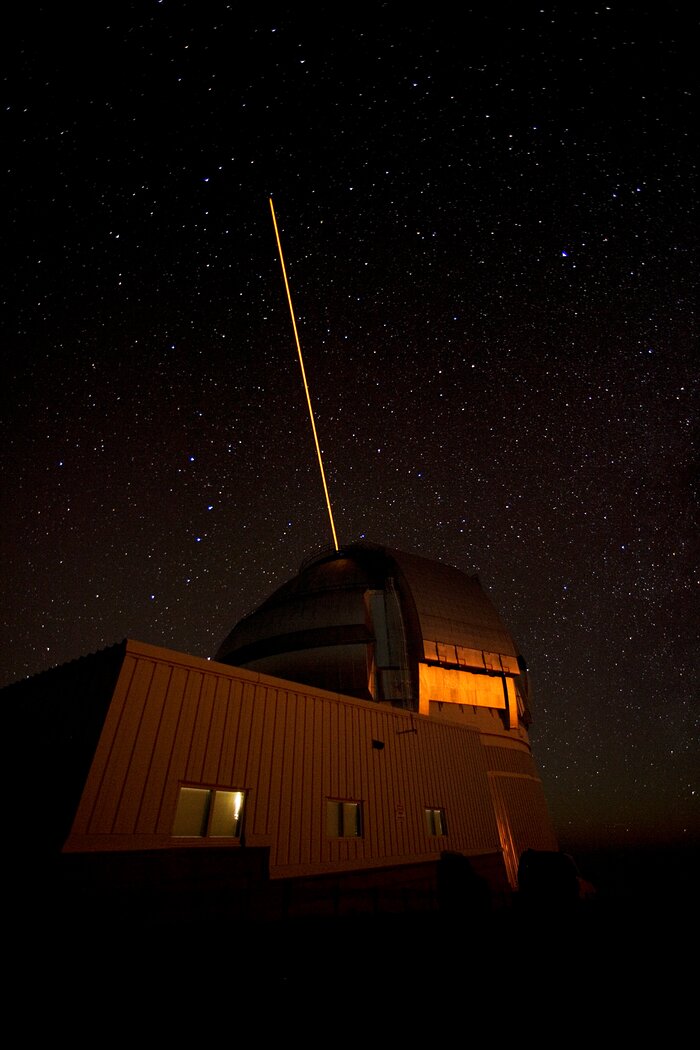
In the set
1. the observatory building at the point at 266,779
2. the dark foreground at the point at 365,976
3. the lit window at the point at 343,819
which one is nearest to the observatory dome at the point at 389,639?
the observatory building at the point at 266,779

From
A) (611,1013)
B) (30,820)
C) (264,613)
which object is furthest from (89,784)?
(264,613)

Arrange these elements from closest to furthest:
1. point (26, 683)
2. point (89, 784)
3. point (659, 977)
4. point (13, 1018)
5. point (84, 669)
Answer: point (13, 1018)
point (659, 977)
point (89, 784)
point (84, 669)
point (26, 683)

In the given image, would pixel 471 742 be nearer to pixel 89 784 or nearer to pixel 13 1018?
pixel 89 784

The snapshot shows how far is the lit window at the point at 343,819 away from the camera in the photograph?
9.89 m

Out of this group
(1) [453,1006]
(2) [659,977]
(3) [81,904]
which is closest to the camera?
(1) [453,1006]

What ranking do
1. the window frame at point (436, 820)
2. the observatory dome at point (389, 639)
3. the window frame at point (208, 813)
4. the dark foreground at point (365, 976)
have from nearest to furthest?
the dark foreground at point (365, 976) < the window frame at point (208, 813) < the window frame at point (436, 820) < the observatory dome at point (389, 639)

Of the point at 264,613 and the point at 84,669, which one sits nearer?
the point at 84,669

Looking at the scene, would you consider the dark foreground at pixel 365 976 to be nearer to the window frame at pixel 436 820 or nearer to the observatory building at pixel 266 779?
the observatory building at pixel 266 779

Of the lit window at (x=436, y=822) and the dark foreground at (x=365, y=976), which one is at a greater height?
the lit window at (x=436, y=822)

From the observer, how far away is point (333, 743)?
34.8 ft

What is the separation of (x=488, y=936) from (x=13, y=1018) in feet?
13.9

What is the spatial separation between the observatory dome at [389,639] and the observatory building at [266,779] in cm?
11

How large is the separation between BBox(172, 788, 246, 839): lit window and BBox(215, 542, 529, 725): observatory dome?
26.9 ft

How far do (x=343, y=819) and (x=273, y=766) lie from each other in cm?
227
